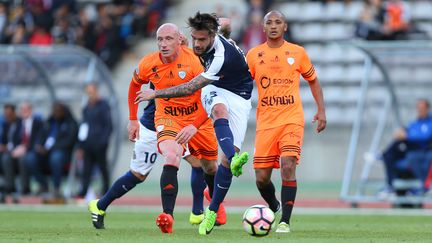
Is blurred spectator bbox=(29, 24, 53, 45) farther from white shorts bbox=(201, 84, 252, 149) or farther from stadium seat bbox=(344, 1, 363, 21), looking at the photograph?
white shorts bbox=(201, 84, 252, 149)

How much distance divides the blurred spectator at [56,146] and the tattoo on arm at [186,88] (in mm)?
9731

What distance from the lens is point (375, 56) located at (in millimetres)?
19938

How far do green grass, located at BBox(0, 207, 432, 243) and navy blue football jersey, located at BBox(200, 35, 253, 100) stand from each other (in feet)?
5.20

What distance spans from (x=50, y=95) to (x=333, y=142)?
6749 millimetres

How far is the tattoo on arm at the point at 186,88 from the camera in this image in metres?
12.0

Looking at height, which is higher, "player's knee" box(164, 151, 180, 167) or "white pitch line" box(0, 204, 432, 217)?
"player's knee" box(164, 151, 180, 167)

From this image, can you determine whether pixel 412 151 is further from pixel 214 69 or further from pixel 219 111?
pixel 214 69

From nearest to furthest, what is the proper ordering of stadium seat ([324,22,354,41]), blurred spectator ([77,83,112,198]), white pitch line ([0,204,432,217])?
white pitch line ([0,204,432,217])
blurred spectator ([77,83,112,198])
stadium seat ([324,22,354,41])

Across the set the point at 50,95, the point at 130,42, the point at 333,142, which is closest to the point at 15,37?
the point at 130,42

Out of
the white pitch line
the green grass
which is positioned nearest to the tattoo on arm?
the green grass

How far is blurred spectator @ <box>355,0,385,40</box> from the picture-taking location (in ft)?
80.8

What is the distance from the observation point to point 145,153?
13.3 m

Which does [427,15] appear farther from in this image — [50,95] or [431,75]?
[50,95]

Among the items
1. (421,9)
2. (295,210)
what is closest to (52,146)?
(295,210)
